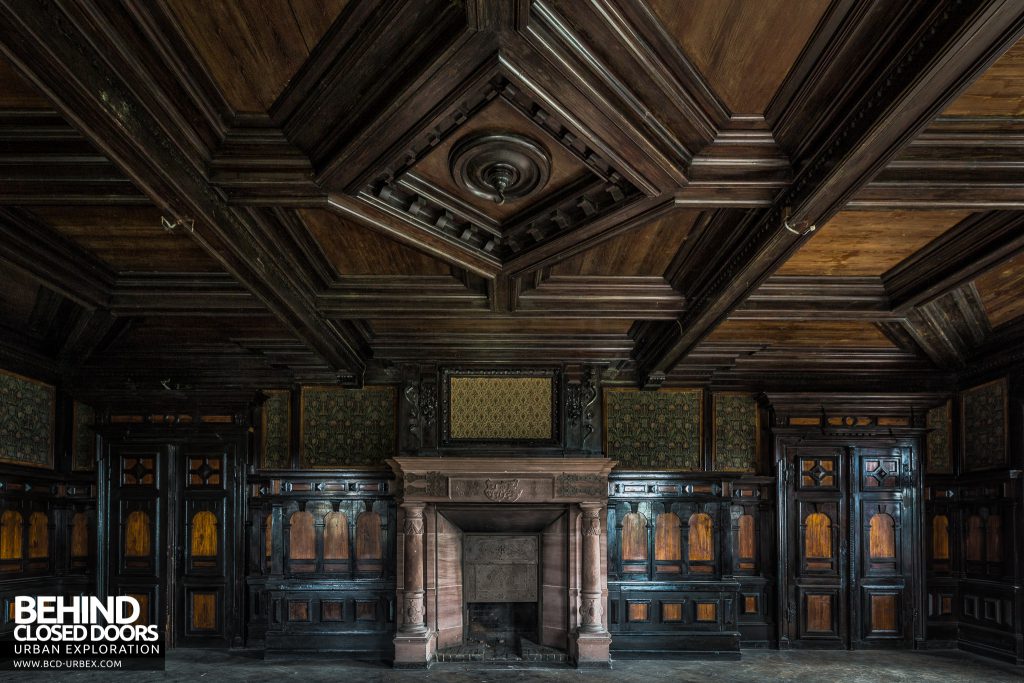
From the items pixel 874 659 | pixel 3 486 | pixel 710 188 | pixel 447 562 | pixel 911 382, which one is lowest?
pixel 874 659

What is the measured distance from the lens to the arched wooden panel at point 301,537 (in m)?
9.05

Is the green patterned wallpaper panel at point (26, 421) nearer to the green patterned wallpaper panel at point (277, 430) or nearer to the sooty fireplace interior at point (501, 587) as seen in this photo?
the green patterned wallpaper panel at point (277, 430)

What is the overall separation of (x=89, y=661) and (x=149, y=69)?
6785 millimetres

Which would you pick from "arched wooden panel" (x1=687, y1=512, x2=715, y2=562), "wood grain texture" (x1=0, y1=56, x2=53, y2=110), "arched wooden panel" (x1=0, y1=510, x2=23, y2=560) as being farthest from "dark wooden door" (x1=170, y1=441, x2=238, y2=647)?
"wood grain texture" (x1=0, y1=56, x2=53, y2=110)

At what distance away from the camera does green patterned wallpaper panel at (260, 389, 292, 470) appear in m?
9.34

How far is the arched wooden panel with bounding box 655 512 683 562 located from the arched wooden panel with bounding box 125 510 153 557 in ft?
18.2

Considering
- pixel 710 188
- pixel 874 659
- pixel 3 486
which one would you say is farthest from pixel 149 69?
pixel 874 659

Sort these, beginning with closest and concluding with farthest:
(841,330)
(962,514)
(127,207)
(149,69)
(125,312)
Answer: (149,69)
(127,207)
(125,312)
(841,330)
(962,514)

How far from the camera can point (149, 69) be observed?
3.13 m

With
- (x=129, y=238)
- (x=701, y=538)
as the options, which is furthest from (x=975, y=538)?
(x=129, y=238)

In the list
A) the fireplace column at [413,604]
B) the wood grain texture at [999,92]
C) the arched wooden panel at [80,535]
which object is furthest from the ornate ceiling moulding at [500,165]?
the arched wooden panel at [80,535]

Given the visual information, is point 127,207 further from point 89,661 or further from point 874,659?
point 874,659

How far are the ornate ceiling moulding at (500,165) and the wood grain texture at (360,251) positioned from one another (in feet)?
3.29

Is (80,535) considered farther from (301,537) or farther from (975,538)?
(975,538)
